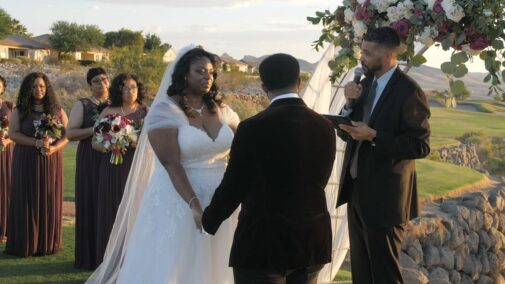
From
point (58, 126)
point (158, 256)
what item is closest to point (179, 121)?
point (158, 256)

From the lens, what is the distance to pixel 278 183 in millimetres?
3273

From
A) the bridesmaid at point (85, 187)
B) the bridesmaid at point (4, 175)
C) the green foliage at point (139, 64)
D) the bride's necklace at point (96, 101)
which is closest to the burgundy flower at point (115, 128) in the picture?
the bridesmaid at point (85, 187)

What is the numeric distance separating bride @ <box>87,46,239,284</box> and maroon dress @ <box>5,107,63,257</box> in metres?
3.01

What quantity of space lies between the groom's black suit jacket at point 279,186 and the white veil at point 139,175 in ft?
4.53

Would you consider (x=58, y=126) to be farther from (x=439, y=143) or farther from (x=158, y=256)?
(x=439, y=143)

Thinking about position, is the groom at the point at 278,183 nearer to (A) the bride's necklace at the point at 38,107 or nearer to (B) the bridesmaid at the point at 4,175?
(A) the bride's necklace at the point at 38,107

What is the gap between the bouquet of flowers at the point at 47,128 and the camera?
7.42 meters

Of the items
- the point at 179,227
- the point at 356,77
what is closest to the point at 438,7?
the point at 356,77

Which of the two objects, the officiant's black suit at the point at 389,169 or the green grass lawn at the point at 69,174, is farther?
the green grass lawn at the point at 69,174

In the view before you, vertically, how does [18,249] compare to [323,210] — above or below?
below

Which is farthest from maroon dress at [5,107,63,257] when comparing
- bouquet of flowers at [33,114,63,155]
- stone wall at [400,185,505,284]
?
stone wall at [400,185,505,284]

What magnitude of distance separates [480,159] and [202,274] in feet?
84.4

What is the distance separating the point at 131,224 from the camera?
581 centimetres

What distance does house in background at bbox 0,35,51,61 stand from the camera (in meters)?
73.7
